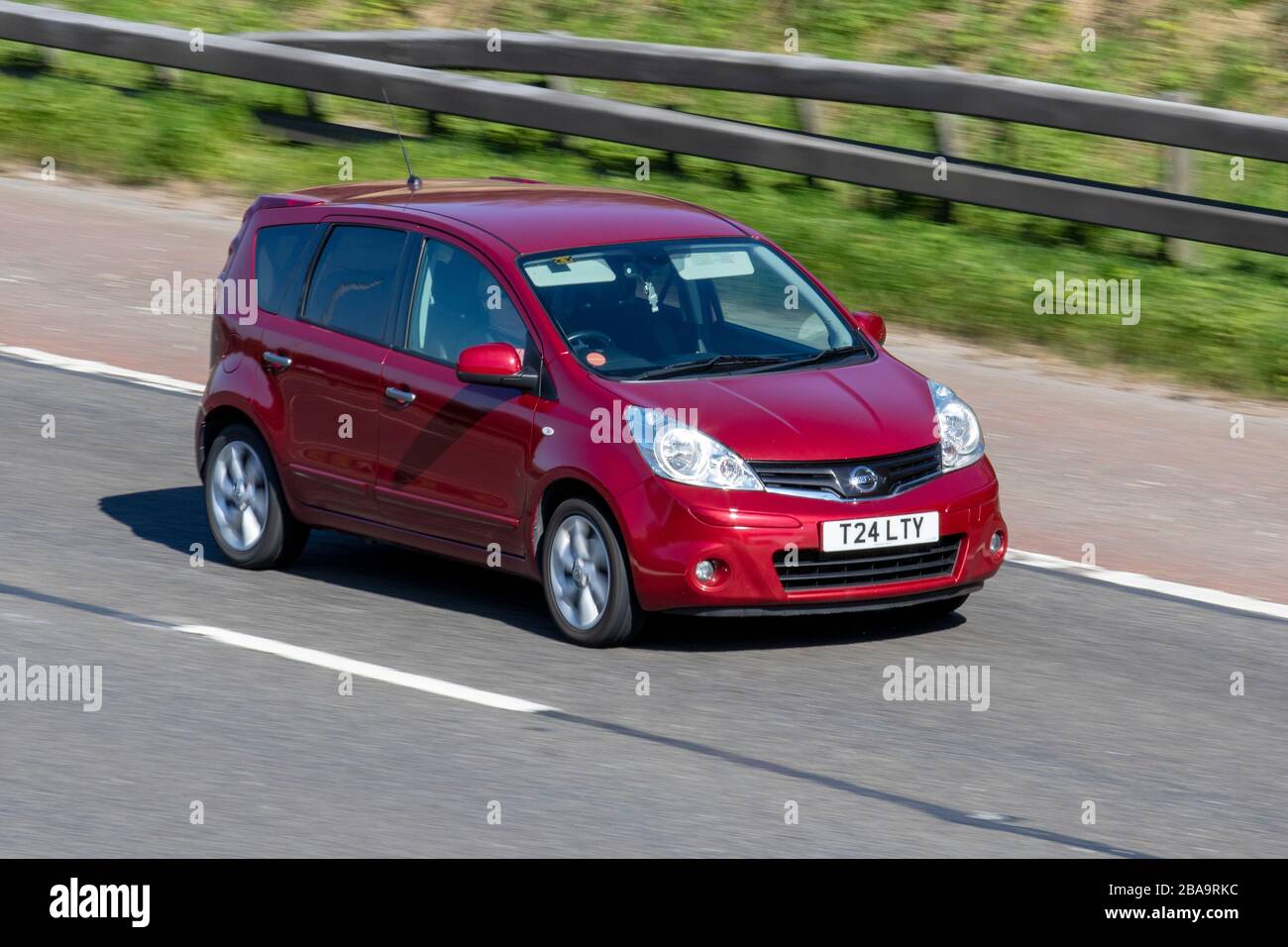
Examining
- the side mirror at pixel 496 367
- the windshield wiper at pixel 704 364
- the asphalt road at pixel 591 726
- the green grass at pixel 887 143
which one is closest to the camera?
the asphalt road at pixel 591 726

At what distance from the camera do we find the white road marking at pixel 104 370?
1307 centimetres

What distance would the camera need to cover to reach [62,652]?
26.8ft

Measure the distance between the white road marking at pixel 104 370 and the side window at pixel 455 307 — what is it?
4210 mm

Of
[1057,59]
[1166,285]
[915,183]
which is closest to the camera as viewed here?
[1166,285]

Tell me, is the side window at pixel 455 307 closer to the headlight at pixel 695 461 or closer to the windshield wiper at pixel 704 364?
the windshield wiper at pixel 704 364

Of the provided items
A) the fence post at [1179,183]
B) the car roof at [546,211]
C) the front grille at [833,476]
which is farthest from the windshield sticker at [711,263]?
the fence post at [1179,183]

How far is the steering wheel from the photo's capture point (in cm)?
861

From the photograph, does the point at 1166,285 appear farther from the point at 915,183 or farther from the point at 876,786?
the point at 876,786

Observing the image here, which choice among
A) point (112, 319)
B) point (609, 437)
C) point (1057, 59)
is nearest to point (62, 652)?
point (609, 437)

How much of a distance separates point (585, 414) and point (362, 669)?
126 cm

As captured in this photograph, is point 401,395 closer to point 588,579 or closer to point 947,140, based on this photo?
point 588,579

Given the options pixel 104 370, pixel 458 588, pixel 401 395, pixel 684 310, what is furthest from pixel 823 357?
pixel 104 370

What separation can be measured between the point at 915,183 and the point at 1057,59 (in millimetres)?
6241

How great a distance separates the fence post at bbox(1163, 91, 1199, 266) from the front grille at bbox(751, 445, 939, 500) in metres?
6.54
